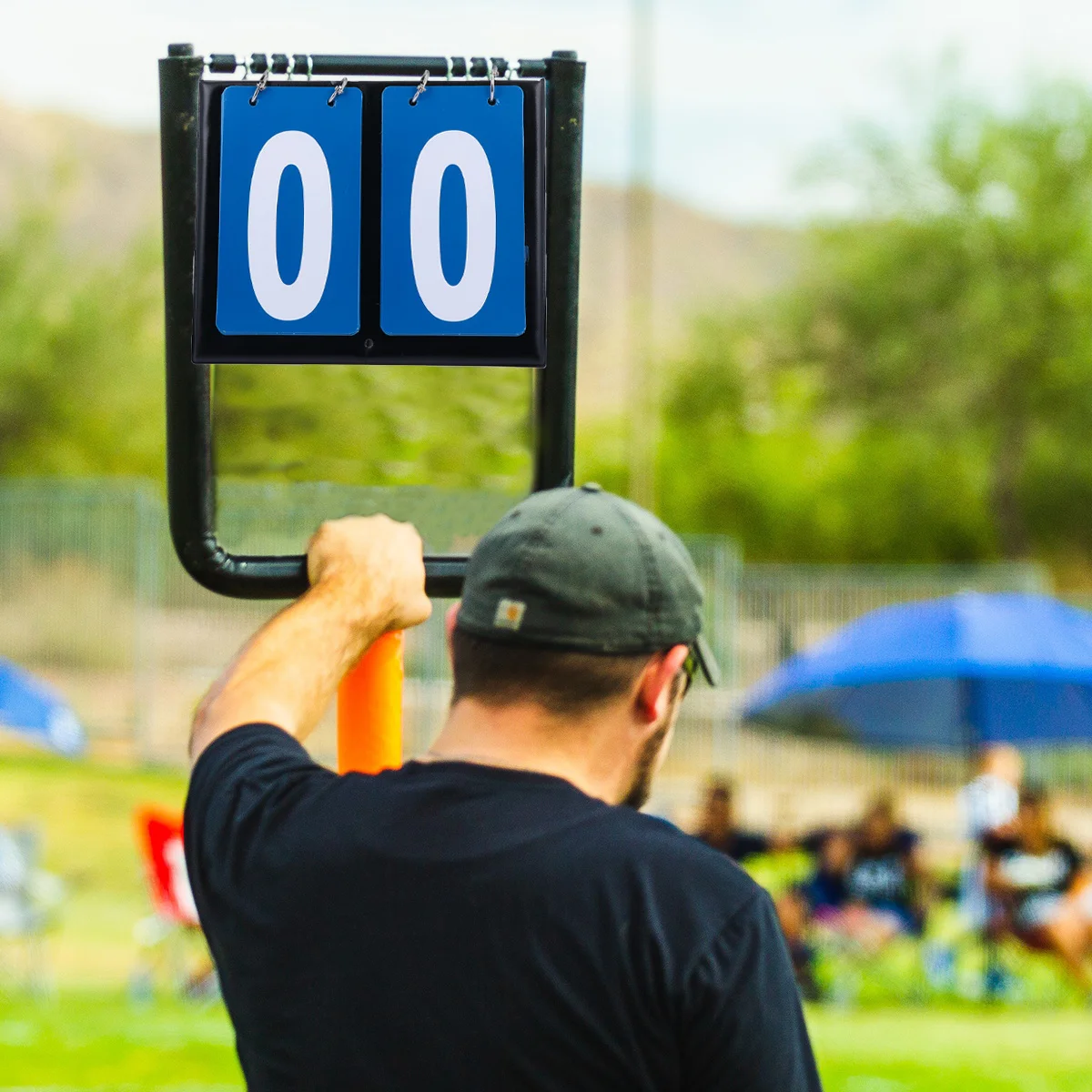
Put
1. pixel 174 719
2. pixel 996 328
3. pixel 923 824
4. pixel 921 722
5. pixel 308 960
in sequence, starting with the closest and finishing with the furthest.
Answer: pixel 308 960 < pixel 921 722 < pixel 923 824 < pixel 174 719 < pixel 996 328

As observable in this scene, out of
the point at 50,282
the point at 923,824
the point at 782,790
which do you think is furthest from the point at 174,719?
the point at 50,282

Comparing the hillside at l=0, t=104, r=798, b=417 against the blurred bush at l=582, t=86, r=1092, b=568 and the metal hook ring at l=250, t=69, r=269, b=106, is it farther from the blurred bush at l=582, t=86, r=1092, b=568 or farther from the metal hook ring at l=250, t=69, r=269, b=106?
the metal hook ring at l=250, t=69, r=269, b=106

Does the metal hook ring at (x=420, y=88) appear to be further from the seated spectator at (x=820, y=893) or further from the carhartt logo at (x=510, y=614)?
the seated spectator at (x=820, y=893)

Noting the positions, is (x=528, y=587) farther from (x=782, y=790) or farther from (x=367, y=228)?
(x=782, y=790)

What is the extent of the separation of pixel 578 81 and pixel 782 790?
15718 mm

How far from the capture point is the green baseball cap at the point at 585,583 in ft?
4.79

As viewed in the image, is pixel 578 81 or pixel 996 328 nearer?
Result: pixel 578 81

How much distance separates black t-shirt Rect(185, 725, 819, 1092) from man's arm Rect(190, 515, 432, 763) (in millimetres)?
156

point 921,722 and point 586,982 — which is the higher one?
point 586,982

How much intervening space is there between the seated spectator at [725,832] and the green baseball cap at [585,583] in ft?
30.2

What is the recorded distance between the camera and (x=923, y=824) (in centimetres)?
1598

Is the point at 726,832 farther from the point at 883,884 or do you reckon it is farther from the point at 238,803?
the point at 238,803

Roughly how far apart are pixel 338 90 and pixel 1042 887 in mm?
9568

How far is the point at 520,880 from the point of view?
1.37m
